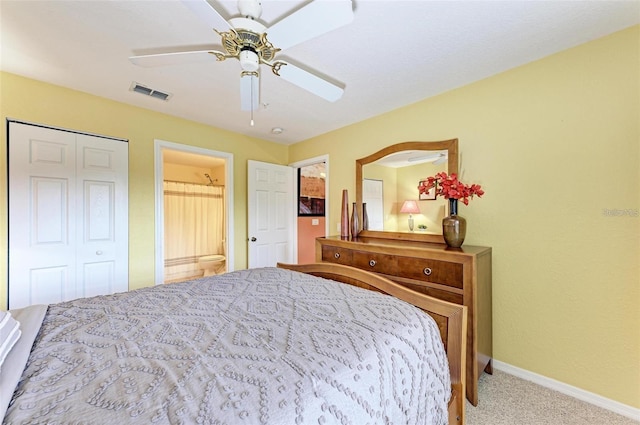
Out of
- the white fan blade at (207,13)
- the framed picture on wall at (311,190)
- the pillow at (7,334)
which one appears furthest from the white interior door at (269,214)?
the pillow at (7,334)

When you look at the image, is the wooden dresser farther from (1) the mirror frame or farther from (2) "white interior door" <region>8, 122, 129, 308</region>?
(2) "white interior door" <region>8, 122, 129, 308</region>

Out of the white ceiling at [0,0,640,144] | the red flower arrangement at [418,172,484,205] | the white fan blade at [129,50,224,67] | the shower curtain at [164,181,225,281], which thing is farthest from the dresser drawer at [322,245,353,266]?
the shower curtain at [164,181,225,281]

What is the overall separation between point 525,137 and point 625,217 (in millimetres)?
767

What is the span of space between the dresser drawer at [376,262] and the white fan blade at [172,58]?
1.83 metres

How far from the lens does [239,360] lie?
30.7 inches

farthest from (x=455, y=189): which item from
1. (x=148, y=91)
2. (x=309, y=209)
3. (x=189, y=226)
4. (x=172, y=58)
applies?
(x=189, y=226)

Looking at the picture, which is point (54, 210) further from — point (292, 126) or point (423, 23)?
point (423, 23)

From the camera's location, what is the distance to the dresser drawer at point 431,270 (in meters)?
1.78

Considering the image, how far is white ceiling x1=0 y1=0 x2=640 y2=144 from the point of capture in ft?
4.72

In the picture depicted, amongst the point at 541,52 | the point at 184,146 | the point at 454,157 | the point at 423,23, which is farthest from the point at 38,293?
the point at 541,52

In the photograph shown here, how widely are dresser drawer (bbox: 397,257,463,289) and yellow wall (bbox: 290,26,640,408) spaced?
57cm

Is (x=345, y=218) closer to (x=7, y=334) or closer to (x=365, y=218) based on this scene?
(x=365, y=218)

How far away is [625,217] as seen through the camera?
1580 mm

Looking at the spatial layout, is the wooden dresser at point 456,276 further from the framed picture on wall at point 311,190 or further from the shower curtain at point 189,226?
the shower curtain at point 189,226
